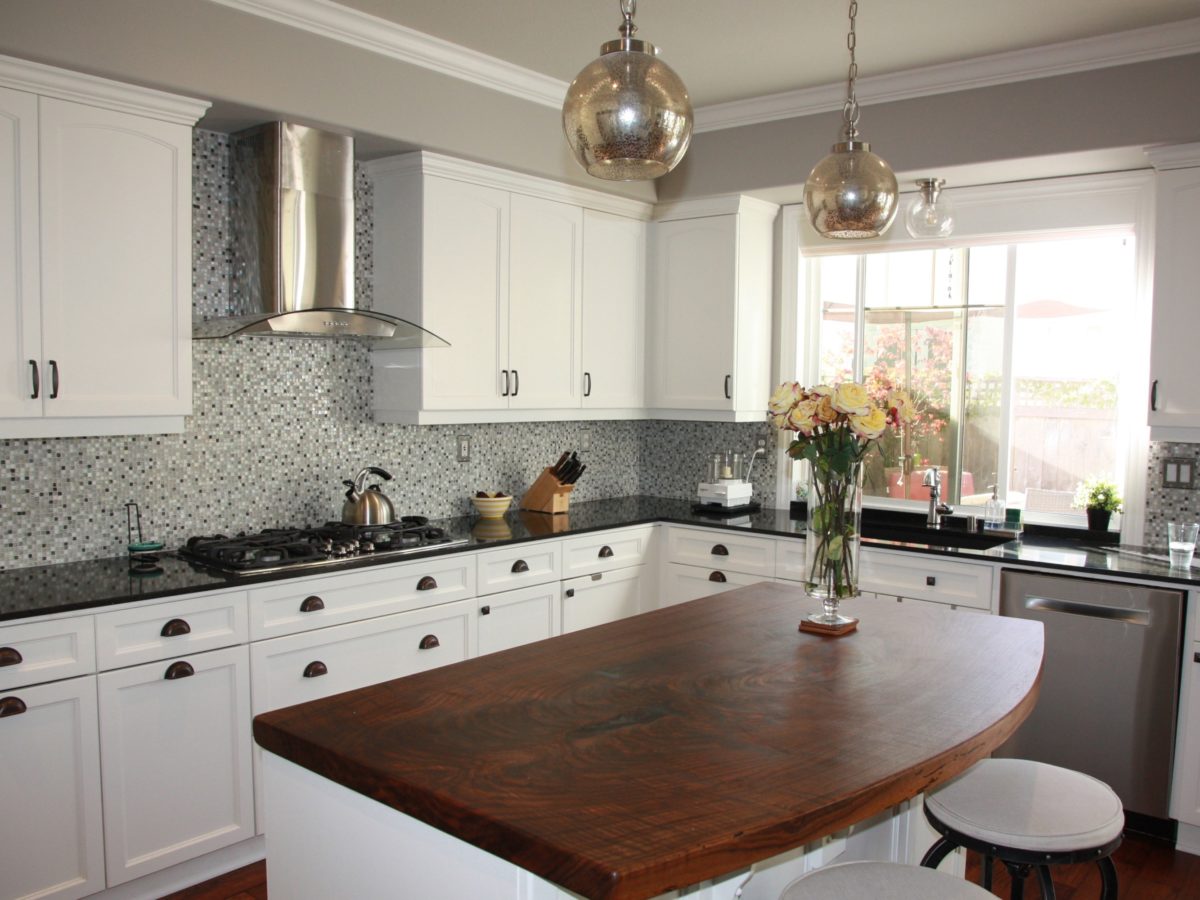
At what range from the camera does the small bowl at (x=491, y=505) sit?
425cm

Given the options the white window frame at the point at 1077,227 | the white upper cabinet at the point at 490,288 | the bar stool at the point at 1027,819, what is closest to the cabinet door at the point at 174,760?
the white upper cabinet at the point at 490,288

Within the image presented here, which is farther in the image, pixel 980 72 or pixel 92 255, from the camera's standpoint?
pixel 980 72

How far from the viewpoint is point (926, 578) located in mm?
3709

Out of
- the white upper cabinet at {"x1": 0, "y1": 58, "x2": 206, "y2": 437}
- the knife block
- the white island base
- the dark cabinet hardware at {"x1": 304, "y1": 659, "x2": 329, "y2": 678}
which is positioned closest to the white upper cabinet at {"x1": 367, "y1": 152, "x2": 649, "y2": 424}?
the knife block

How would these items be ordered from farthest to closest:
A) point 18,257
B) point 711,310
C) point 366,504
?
1. point 711,310
2. point 366,504
3. point 18,257

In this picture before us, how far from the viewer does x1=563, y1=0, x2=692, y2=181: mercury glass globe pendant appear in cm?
164

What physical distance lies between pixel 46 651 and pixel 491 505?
6.62ft

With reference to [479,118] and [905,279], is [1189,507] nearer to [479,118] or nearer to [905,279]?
[905,279]

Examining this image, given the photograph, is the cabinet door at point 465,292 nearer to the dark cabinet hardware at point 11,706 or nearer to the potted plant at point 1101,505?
the dark cabinet hardware at point 11,706

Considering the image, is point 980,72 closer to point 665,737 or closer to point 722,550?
point 722,550

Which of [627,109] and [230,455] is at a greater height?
[627,109]

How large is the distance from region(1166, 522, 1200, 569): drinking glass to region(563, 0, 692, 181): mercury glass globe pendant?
103 inches

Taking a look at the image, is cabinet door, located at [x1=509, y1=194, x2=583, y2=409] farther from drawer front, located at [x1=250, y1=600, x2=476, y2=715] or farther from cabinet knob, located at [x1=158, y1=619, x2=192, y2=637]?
cabinet knob, located at [x1=158, y1=619, x2=192, y2=637]

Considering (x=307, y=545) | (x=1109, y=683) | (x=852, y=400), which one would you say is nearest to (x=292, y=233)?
(x=307, y=545)
